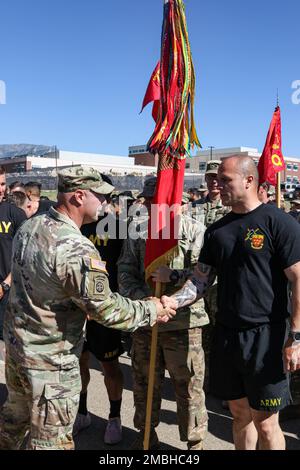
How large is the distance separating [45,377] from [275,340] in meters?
1.40

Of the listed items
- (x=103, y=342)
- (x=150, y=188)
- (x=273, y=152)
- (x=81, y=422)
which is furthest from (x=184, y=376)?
(x=273, y=152)

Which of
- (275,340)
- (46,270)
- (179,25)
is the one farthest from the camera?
(179,25)

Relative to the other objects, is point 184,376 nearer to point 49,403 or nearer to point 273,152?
point 49,403

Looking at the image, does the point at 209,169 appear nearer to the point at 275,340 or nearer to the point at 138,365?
the point at 138,365

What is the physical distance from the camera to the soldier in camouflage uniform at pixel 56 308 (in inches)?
97.0

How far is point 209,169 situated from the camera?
5.65 m

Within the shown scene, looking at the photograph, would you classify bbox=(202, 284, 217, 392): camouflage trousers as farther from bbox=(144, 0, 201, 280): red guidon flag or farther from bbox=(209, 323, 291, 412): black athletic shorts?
bbox=(209, 323, 291, 412): black athletic shorts

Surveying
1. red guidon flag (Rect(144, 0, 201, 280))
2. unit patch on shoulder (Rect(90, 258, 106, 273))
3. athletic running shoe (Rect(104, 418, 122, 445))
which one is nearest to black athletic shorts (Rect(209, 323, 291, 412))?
red guidon flag (Rect(144, 0, 201, 280))

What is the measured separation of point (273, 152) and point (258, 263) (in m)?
A: 4.61

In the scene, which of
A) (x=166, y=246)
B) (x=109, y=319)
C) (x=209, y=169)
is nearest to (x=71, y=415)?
(x=109, y=319)

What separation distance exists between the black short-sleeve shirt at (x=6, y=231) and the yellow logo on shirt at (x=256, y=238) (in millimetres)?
3069

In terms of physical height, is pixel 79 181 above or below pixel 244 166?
below

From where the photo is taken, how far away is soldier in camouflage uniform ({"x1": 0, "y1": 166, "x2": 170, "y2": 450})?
246 cm

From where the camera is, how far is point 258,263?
111 inches
